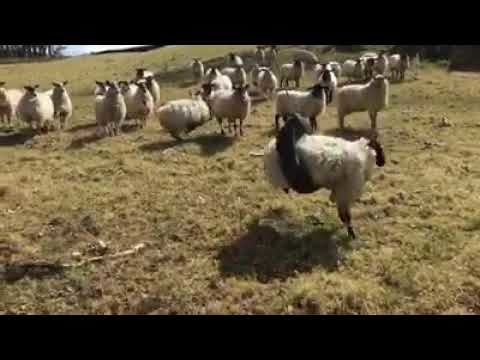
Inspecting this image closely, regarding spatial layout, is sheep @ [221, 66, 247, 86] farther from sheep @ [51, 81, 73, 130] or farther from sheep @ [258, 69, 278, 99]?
sheep @ [51, 81, 73, 130]

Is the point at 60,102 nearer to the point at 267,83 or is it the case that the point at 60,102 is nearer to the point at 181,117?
the point at 181,117

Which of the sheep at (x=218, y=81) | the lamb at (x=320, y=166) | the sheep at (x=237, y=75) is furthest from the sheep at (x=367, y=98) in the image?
the sheep at (x=237, y=75)

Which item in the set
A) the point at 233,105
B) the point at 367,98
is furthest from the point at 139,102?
the point at 367,98

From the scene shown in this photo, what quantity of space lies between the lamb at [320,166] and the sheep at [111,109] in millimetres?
8162

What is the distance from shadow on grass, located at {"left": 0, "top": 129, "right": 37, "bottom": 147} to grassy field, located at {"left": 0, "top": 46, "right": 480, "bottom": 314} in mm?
468

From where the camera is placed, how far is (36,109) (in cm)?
1559

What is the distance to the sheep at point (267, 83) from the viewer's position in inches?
818

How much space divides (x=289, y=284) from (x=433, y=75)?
71.4 ft

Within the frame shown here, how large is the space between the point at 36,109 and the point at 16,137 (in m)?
0.92

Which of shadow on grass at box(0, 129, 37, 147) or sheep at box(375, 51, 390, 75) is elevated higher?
sheep at box(375, 51, 390, 75)

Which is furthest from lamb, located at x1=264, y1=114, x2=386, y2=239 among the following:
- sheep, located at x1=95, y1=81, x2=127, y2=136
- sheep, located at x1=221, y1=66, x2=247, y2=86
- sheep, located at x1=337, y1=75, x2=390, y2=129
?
sheep, located at x1=221, y1=66, x2=247, y2=86

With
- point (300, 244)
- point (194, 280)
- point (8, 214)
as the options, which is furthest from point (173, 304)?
point (8, 214)

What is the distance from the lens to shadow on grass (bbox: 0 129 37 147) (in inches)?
587
